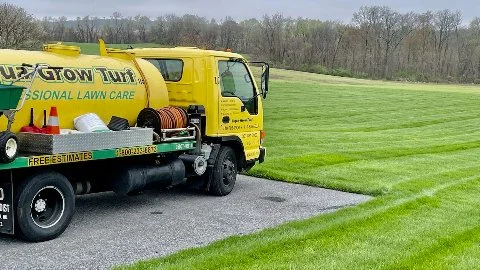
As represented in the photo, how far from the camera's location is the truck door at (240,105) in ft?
40.1

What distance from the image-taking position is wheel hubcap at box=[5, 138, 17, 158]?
7.76 meters

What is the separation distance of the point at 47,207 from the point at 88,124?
4.44ft

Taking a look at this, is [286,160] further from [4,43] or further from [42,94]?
[4,43]

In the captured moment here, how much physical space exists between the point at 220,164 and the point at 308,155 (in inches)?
259

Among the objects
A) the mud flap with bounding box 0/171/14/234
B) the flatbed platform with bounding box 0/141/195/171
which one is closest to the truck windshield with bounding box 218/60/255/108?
the flatbed platform with bounding box 0/141/195/171

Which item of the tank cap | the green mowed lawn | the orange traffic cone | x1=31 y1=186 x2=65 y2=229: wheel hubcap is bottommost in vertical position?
the green mowed lawn

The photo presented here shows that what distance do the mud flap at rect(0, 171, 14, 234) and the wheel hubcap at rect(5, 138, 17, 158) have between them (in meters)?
0.42

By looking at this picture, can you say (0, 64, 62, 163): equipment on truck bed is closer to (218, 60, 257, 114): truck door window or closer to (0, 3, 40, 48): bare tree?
(218, 60, 257, 114): truck door window

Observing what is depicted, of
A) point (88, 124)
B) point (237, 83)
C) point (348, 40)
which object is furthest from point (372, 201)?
point (348, 40)

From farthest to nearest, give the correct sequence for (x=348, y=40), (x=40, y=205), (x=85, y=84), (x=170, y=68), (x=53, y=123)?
(x=348, y=40) < (x=170, y=68) < (x=85, y=84) < (x=53, y=123) < (x=40, y=205)

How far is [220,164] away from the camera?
40.1 ft

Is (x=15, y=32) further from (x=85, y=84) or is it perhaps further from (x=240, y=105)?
(x=85, y=84)

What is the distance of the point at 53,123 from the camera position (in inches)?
344

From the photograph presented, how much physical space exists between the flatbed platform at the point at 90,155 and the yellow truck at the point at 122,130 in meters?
0.01
